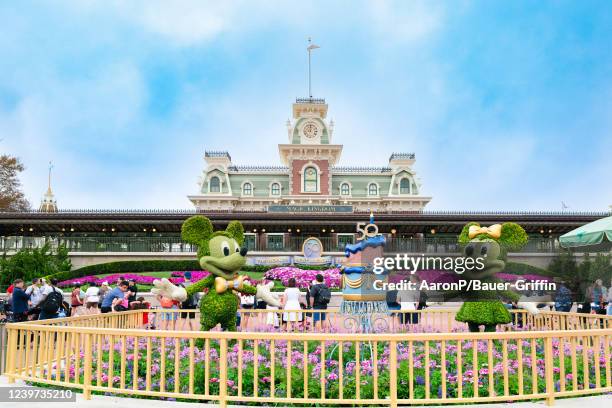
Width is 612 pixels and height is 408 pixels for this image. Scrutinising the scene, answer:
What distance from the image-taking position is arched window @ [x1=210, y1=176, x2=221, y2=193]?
52.5 m

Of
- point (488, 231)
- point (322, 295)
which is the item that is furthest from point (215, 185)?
point (488, 231)

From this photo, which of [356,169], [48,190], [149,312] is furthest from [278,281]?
[48,190]

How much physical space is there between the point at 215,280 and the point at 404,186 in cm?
4577

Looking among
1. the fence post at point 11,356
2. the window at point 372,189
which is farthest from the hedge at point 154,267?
the fence post at point 11,356

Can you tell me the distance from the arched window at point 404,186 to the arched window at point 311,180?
8972 mm

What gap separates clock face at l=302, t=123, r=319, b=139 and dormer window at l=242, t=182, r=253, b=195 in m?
8.01

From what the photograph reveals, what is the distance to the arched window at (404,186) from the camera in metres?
52.9

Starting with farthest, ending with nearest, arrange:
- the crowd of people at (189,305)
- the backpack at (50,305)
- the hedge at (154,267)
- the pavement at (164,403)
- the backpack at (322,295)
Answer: the hedge at (154,267)
the backpack at (322,295)
the crowd of people at (189,305)
the backpack at (50,305)
the pavement at (164,403)

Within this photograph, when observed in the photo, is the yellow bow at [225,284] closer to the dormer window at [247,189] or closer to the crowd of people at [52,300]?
the crowd of people at [52,300]

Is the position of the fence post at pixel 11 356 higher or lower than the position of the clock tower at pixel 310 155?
lower

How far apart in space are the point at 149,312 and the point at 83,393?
542 cm

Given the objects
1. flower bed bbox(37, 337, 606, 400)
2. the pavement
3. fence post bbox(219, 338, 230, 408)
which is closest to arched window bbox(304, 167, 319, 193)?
flower bed bbox(37, 337, 606, 400)

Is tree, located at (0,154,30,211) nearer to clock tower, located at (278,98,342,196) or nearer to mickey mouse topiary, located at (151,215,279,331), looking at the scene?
clock tower, located at (278,98,342,196)

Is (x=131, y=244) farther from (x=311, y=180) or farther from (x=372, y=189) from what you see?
(x=372, y=189)
